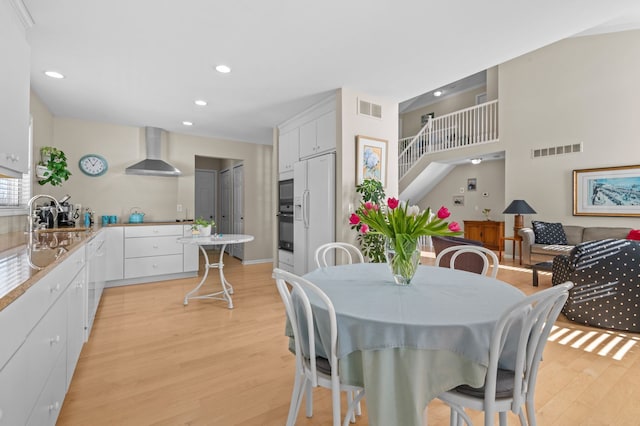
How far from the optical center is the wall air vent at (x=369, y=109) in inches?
145

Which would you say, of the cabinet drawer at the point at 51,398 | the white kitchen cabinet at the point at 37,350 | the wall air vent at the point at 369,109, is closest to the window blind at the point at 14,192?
the white kitchen cabinet at the point at 37,350

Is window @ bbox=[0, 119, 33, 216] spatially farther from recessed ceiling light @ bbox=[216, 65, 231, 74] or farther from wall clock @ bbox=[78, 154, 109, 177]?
recessed ceiling light @ bbox=[216, 65, 231, 74]

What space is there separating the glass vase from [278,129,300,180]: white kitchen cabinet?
3.22 metres

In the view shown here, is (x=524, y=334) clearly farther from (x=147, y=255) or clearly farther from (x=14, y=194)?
(x=147, y=255)

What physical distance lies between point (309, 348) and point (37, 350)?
1027 millimetres

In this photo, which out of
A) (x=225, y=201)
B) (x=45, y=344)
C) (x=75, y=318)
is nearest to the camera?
(x=45, y=344)

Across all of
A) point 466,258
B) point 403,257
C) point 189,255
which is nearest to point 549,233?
point 466,258

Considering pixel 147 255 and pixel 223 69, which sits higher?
pixel 223 69

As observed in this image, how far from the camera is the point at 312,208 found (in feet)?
13.1

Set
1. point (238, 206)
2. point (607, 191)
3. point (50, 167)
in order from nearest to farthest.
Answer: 1. point (50, 167)
2. point (607, 191)
3. point (238, 206)

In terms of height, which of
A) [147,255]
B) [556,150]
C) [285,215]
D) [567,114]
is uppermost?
[567,114]

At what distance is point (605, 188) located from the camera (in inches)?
214

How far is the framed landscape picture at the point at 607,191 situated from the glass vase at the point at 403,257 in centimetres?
605

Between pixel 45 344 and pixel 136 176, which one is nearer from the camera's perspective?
pixel 45 344
